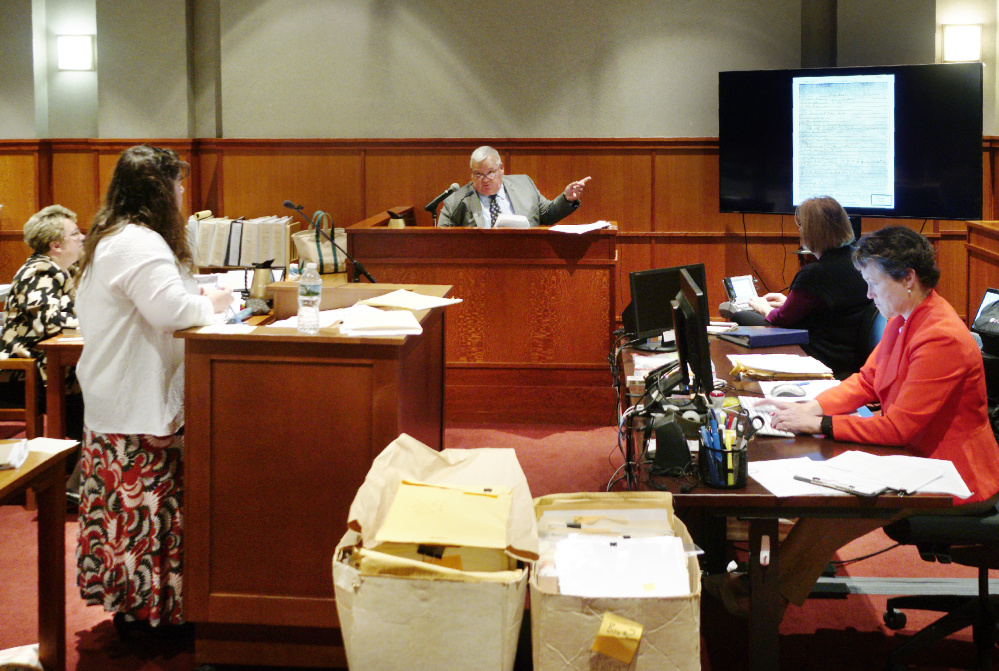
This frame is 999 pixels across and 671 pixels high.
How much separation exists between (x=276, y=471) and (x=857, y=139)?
4.98 m

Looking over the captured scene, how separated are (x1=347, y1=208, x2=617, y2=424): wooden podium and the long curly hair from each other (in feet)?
7.86

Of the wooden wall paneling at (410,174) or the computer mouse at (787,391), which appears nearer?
the computer mouse at (787,391)

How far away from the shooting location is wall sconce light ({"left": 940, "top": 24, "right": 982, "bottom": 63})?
6855 mm

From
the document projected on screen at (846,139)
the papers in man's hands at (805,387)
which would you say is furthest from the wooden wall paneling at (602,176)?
the papers in man's hands at (805,387)

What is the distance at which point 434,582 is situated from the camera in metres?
1.96

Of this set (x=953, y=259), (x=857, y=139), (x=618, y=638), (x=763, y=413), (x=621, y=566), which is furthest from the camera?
(x=953, y=259)

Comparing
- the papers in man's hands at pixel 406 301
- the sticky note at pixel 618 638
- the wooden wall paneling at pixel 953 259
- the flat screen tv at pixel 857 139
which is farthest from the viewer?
the wooden wall paneling at pixel 953 259

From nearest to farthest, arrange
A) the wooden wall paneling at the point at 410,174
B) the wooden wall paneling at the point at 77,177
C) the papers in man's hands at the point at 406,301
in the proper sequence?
the papers in man's hands at the point at 406,301
the wooden wall paneling at the point at 410,174
the wooden wall paneling at the point at 77,177

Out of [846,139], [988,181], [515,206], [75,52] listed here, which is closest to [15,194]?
[75,52]

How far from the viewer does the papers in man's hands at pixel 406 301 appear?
2990 mm

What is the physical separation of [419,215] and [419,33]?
1.38 metres

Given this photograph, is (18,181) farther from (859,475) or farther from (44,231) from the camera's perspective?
(859,475)

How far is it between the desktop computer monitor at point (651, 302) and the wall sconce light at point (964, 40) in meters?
4.18

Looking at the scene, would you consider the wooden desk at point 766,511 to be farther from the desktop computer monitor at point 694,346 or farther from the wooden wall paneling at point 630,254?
the wooden wall paneling at point 630,254
